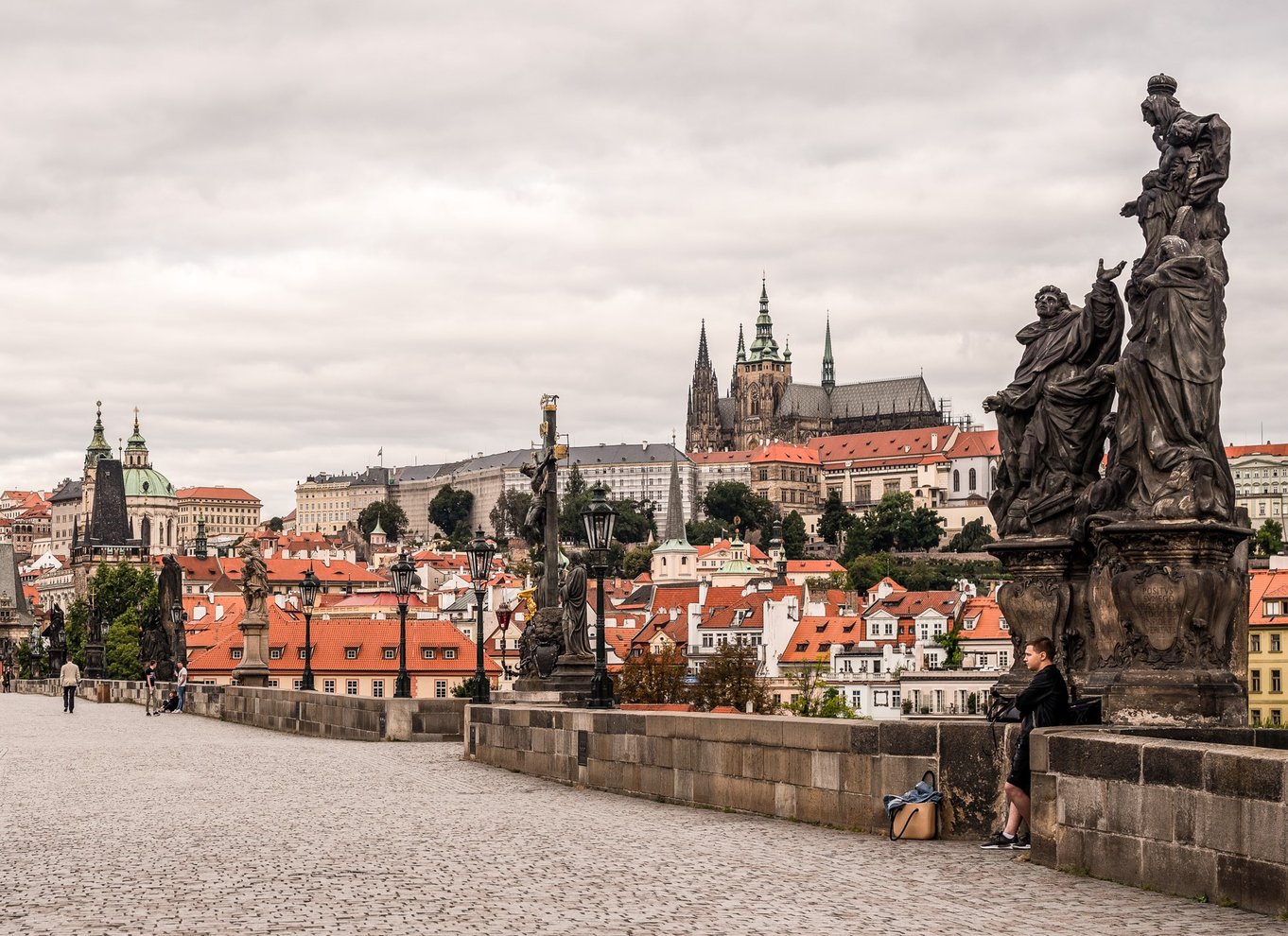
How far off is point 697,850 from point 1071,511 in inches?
120

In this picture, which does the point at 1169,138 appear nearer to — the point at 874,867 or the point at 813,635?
the point at 874,867

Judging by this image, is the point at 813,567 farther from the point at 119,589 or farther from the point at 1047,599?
the point at 1047,599

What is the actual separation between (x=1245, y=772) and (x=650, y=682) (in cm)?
5543

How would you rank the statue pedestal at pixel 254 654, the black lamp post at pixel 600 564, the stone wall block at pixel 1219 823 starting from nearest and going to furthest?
the stone wall block at pixel 1219 823 < the black lamp post at pixel 600 564 < the statue pedestal at pixel 254 654

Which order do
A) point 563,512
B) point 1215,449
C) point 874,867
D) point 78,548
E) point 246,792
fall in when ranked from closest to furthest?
point 874,867 < point 1215,449 < point 246,792 < point 78,548 < point 563,512

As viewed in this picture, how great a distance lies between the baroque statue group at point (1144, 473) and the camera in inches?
398

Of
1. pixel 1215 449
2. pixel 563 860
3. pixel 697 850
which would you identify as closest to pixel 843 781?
pixel 697 850

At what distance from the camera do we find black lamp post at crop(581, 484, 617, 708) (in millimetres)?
18767

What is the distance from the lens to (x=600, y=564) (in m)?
19.5

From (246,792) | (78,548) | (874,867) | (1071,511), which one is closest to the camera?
(874,867)

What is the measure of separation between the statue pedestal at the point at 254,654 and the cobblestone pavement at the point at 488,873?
21.2 metres

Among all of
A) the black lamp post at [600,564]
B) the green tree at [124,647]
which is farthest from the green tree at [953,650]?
the black lamp post at [600,564]

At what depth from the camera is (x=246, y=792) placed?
613 inches

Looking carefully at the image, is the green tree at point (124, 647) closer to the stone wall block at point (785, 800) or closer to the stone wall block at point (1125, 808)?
the stone wall block at point (785, 800)
